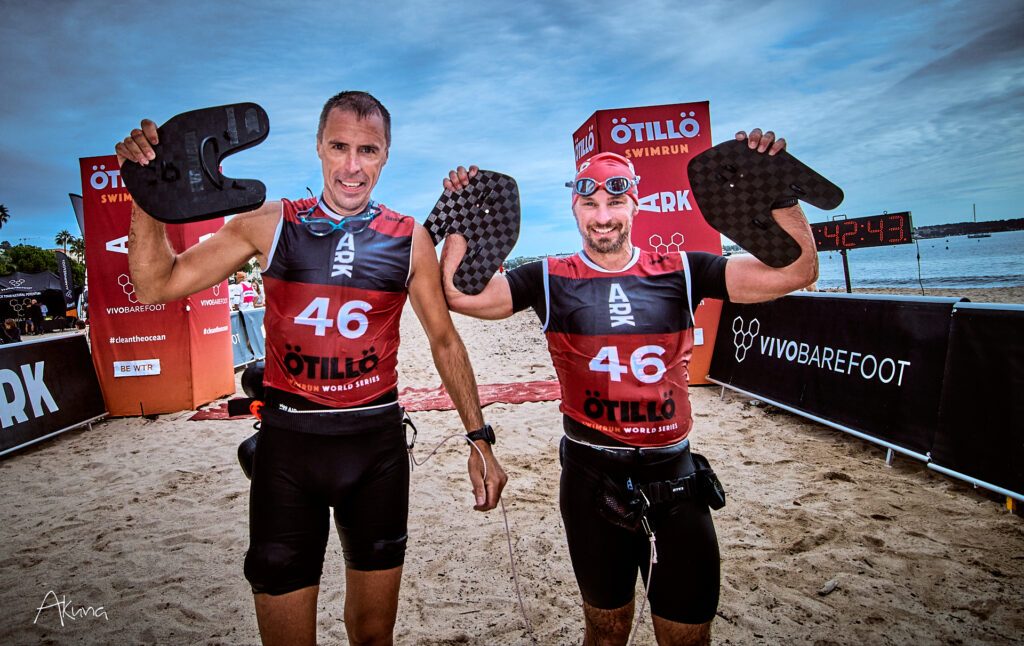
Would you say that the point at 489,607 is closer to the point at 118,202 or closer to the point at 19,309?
the point at 118,202

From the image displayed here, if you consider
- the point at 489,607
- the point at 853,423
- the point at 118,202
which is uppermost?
the point at 118,202

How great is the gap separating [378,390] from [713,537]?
1611 millimetres

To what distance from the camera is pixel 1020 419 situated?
414 cm

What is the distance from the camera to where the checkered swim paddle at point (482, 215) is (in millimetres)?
2689

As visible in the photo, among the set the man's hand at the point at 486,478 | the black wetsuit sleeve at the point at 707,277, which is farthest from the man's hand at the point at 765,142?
the man's hand at the point at 486,478

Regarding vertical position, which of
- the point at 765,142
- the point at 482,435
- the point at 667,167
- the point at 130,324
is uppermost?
the point at 667,167

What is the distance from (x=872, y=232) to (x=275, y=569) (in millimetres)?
15536

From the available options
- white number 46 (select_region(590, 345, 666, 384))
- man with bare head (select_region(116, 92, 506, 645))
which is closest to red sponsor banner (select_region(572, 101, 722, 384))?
white number 46 (select_region(590, 345, 666, 384))

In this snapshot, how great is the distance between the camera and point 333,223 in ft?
7.78

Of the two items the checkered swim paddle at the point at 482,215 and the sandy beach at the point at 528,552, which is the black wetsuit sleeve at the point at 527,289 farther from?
the sandy beach at the point at 528,552

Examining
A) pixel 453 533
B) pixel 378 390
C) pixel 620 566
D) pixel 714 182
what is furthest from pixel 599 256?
pixel 453 533

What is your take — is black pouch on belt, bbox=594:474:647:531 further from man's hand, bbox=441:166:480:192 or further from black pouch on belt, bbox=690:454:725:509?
Answer: man's hand, bbox=441:166:480:192

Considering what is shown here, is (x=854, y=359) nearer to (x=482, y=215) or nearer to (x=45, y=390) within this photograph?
(x=482, y=215)

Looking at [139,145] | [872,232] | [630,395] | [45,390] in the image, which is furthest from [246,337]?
[872,232]
